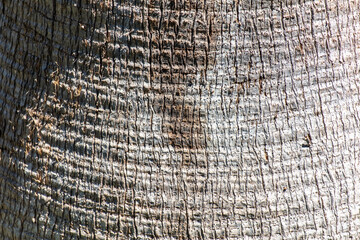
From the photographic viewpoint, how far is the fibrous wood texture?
2338 mm

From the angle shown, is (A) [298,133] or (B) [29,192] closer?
(A) [298,133]

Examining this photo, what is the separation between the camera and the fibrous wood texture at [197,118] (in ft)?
7.67

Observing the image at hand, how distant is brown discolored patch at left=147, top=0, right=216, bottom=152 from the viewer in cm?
231

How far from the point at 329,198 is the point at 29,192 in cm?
150

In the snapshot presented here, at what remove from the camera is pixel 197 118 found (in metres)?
2.36

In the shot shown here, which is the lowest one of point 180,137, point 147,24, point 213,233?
point 213,233

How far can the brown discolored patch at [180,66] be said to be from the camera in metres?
2.31

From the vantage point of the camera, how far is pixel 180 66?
2348 millimetres

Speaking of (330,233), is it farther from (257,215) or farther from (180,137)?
(180,137)

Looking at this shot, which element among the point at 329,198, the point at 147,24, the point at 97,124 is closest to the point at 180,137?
the point at 97,124

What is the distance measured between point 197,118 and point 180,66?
256 millimetres

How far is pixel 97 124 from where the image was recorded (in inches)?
94.4

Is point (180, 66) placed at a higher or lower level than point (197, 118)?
higher

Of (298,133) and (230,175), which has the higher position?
(298,133)
